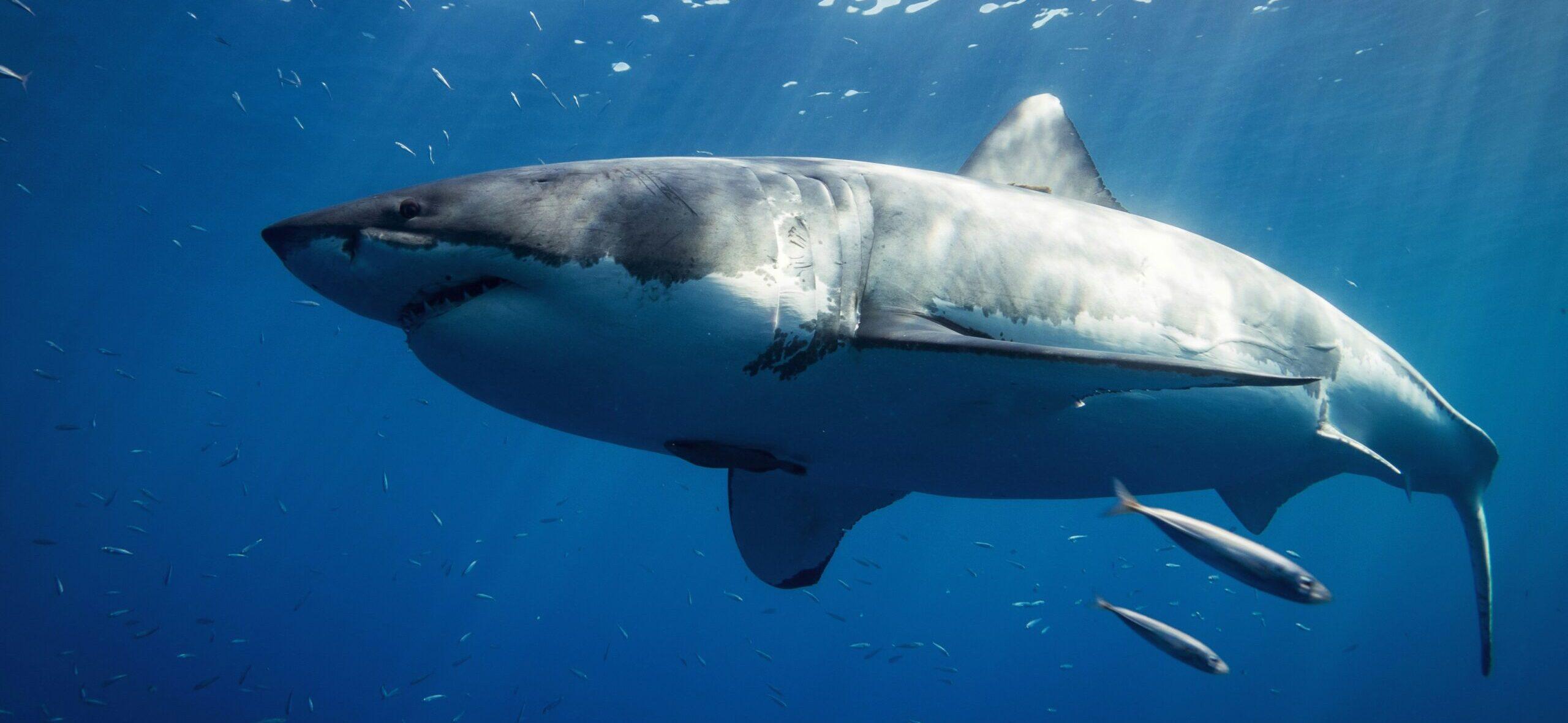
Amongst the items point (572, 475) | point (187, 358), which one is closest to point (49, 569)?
point (187, 358)

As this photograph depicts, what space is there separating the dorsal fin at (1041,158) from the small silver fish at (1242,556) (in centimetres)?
172

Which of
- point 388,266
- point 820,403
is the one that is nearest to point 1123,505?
point 820,403

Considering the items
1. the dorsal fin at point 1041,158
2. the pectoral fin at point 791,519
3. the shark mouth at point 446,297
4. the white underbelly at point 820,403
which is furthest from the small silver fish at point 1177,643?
the shark mouth at point 446,297

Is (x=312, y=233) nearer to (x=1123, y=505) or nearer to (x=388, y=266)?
(x=388, y=266)

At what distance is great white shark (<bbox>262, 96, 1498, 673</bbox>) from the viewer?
196cm

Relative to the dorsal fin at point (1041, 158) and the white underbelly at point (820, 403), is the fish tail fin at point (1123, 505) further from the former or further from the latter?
the dorsal fin at point (1041, 158)

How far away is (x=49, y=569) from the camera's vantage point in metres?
54.7

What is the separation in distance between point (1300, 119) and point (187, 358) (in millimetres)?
60970

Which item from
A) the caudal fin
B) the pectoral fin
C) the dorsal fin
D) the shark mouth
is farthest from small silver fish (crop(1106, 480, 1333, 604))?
the caudal fin

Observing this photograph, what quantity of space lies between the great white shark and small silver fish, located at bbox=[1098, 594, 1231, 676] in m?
0.75

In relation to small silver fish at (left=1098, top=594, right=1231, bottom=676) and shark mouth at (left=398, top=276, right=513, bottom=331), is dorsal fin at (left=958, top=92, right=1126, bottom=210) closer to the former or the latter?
small silver fish at (left=1098, top=594, right=1231, bottom=676)

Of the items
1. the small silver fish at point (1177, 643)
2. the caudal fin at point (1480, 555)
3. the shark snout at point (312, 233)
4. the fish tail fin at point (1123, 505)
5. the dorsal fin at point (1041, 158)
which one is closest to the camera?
the shark snout at point (312, 233)

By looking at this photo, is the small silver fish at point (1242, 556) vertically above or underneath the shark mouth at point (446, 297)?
underneath

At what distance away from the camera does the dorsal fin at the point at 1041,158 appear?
13.3ft
